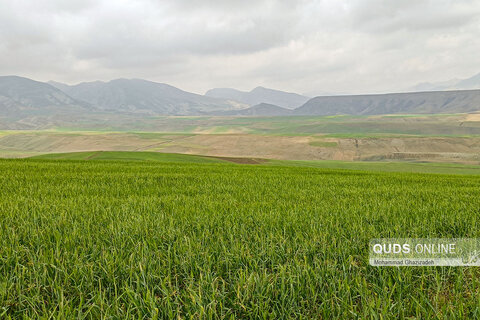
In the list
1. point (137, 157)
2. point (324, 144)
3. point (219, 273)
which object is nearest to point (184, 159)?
point (137, 157)

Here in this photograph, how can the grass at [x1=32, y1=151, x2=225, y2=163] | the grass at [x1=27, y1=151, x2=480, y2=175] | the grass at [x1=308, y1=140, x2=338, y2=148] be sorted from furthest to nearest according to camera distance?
the grass at [x1=308, y1=140, x2=338, y2=148]
the grass at [x1=27, y1=151, x2=480, y2=175]
the grass at [x1=32, y1=151, x2=225, y2=163]

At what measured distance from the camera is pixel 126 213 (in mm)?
4457

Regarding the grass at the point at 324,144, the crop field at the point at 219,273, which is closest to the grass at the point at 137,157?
the crop field at the point at 219,273

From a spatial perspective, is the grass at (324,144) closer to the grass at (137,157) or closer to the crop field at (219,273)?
the grass at (137,157)

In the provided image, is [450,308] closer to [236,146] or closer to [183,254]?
[183,254]

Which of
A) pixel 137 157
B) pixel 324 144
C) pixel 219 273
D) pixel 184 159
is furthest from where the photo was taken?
pixel 324 144

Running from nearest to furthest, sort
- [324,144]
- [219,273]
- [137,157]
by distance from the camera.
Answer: [219,273] → [137,157] → [324,144]

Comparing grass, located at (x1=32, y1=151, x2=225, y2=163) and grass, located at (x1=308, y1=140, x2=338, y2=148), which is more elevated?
grass, located at (x1=32, y1=151, x2=225, y2=163)

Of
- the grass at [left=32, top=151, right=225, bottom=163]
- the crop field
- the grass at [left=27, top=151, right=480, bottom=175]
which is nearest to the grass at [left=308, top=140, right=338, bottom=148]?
the grass at [left=27, top=151, right=480, bottom=175]

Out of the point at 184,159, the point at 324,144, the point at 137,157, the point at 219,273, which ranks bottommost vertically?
the point at 324,144

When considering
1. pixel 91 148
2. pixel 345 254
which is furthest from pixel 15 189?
pixel 91 148

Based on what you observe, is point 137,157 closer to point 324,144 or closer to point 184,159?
point 184,159

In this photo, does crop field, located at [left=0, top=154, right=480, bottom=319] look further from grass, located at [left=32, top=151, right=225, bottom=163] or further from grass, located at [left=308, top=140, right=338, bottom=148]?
grass, located at [left=308, top=140, right=338, bottom=148]

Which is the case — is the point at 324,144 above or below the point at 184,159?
below
